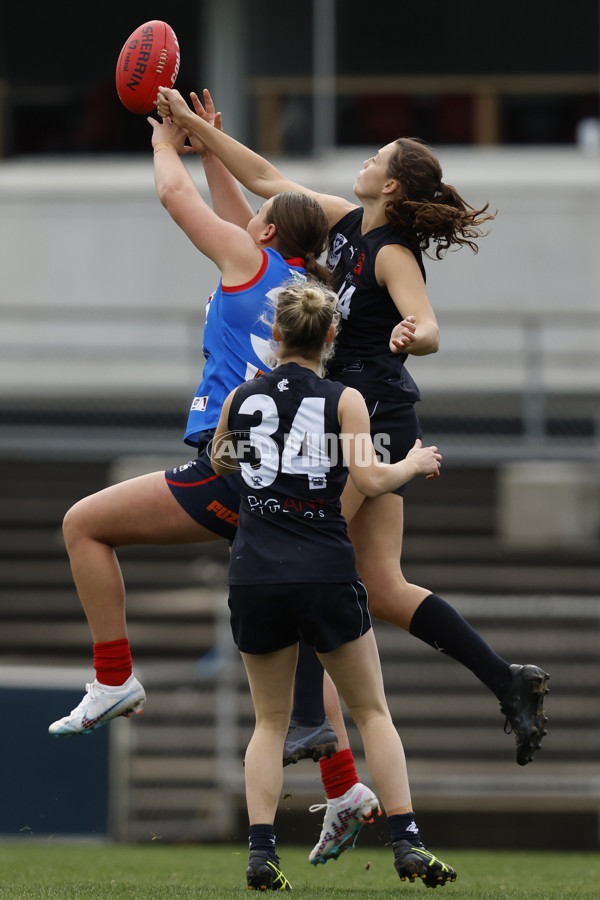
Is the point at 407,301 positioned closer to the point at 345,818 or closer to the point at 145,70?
the point at 145,70

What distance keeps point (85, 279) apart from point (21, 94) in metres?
3.10

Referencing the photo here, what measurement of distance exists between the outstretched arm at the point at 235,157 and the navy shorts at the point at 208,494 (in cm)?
96

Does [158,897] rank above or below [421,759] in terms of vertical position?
above

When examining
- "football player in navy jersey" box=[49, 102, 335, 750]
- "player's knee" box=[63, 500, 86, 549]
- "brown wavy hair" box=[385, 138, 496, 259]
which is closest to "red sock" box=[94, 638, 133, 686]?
"football player in navy jersey" box=[49, 102, 335, 750]

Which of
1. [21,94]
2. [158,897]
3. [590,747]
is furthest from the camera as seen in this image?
[21,94]

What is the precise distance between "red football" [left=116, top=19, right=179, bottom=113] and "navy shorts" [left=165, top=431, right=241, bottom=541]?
1.29 meters

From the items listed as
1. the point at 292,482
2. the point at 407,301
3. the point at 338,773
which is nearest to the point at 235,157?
the point at 407,301

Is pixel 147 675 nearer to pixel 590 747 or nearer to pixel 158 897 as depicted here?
pixel 590 747

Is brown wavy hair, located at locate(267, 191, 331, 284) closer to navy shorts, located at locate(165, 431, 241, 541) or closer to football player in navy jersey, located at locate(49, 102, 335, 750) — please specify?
football player in navy jersey, located at locate(49, 102, 335, 750)

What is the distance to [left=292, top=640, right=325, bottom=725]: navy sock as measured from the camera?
4.87 meters

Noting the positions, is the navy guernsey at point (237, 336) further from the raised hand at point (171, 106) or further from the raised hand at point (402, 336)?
the raised hand at point (171, 106)

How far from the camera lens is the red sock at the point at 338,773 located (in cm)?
493

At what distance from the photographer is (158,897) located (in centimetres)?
455

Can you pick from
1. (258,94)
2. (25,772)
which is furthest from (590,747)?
(258,94)
